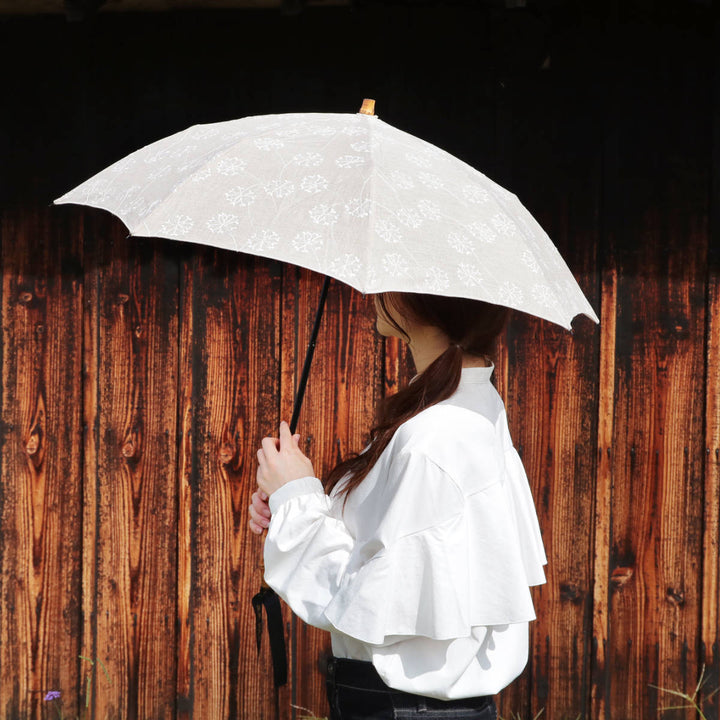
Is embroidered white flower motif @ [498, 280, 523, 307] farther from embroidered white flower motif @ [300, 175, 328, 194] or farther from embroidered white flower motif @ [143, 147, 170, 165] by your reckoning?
embroidered white flower motif @ [143, 147, 170, 165]

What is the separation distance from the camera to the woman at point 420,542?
1.33 metres

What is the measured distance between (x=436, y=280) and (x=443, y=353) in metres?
0.26

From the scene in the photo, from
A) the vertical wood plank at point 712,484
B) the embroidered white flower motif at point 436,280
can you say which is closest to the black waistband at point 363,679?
Answer: the embroidered white flower motif at point 436,280

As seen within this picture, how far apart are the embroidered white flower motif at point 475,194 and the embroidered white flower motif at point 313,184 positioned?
10.6 inches

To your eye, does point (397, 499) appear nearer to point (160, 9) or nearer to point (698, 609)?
point (698, 609)

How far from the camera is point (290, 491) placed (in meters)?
1.50

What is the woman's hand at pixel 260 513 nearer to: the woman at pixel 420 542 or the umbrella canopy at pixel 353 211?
the woman at pixel 420 542


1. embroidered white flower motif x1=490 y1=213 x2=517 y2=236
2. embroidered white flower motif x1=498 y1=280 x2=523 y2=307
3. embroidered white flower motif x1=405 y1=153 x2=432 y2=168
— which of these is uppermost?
embroidered white flower motif x1=405 y1=153 x2=432 y2=168

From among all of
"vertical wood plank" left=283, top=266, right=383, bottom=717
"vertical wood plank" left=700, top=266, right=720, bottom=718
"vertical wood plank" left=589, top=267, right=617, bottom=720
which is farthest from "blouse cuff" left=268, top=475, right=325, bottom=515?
"vertical wood plank" left=700, top=266, right=720, bottom=718

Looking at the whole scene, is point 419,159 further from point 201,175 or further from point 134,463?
point 134,463

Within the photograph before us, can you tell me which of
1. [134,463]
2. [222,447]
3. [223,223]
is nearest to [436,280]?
[223,223]

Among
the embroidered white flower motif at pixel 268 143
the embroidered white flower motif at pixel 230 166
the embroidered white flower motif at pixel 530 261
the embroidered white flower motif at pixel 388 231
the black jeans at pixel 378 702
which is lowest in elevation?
the black jeans at pixel 378 702

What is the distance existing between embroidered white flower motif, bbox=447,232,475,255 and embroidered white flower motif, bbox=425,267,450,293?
71 millimetres

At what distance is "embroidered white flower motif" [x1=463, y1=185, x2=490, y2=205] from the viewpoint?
4.85 ft
